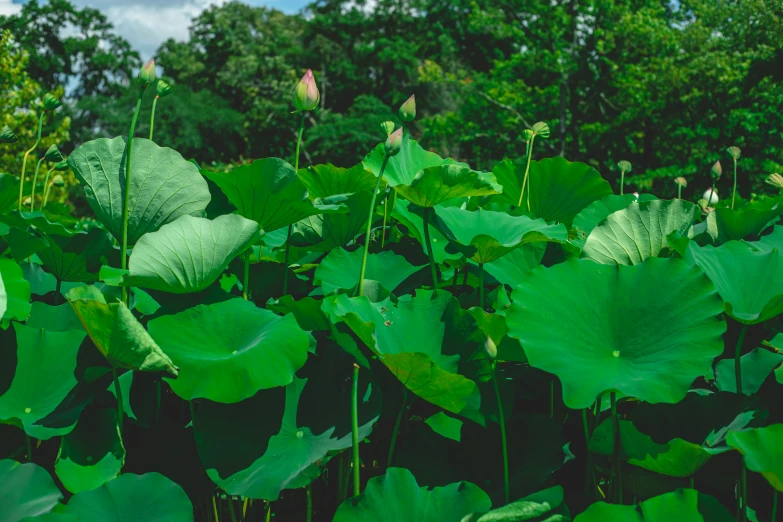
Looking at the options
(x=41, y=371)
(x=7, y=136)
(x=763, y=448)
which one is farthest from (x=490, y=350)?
(x=7, y=136)

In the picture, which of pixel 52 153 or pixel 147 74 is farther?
pixel 52 153

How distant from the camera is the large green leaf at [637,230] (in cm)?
87

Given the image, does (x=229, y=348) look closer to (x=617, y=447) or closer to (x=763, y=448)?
(x=617, y=447)

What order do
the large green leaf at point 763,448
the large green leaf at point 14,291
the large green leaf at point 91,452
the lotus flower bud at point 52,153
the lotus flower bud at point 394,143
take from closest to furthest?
the large green leaf at point 763,448
the large green leaf at point 91,452
the large green leaf at point 14,291
the lotus flower bud at point 394,143
the lotus flower bud at point 52,153

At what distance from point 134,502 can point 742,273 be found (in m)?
0.71

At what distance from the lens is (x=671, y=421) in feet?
2.36

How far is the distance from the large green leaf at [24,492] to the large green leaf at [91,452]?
0.16 ft

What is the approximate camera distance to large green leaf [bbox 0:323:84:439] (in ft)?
2.39

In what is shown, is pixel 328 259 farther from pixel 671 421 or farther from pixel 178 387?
pixel 671 421

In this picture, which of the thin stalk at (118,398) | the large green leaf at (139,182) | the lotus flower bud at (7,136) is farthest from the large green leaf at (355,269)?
the lotus flower bud at (7,136)

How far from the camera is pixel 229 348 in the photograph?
764mm

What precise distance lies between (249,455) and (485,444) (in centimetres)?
26

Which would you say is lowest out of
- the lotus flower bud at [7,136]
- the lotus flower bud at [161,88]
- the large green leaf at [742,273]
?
the large green leaf at [742,273]

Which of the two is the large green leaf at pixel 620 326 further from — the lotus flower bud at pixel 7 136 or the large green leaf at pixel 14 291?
the lotus flower bud at pixel 7 136
